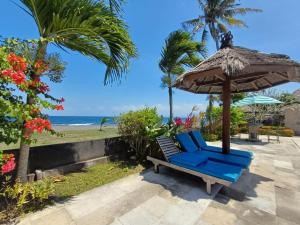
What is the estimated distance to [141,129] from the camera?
228 inches

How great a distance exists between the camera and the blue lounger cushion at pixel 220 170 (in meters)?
3.57

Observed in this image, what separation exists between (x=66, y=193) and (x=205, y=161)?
3.46 meters

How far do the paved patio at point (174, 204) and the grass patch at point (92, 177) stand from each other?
0.28 metres

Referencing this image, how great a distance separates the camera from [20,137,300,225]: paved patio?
2.77 metres

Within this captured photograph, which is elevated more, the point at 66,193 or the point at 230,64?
the point at 230,64

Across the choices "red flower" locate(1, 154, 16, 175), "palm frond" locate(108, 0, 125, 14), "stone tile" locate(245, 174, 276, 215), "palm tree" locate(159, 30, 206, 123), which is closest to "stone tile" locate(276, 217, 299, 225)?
"stone tile" locate(245, 174, 276, 215)

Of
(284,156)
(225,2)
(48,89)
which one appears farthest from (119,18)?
(225,2)

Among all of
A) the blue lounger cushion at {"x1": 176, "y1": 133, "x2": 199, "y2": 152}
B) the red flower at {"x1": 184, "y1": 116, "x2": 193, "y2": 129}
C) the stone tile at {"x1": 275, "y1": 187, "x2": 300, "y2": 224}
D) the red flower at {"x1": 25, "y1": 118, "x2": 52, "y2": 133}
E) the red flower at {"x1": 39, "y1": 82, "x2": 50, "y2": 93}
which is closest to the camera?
the red flower at {"x1": 25, "y1": 118, "x2": 52, "y2": 133}

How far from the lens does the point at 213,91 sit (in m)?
7.85

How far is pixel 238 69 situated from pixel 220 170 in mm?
2252

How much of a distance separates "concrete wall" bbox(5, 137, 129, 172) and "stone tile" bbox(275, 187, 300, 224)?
445cm

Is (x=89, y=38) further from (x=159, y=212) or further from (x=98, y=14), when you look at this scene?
(x=159, y=212)

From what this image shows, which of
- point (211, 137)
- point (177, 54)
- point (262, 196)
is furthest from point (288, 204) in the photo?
point (211, 137)

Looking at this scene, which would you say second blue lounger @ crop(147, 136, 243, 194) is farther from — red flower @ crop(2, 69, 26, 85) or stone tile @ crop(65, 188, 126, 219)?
red flower @ crop(2, 69, 26, 85)
